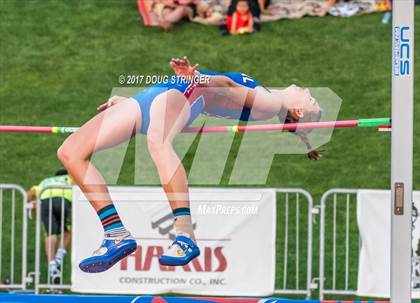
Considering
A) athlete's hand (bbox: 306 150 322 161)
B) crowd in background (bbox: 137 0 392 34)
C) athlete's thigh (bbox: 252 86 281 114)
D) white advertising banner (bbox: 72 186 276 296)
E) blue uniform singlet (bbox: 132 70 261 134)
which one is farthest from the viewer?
crowd in background (bbox: 137 0 392 34)

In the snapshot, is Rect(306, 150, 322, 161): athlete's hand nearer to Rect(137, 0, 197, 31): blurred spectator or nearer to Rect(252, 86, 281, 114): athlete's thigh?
Rect(252, 86, 281, 114): athlete's thigh

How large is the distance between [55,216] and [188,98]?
3.92 metres

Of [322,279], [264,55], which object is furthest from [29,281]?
[264,55]

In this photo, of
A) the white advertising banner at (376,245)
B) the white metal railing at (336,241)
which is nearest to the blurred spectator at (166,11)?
the white metal railing at (336,241)

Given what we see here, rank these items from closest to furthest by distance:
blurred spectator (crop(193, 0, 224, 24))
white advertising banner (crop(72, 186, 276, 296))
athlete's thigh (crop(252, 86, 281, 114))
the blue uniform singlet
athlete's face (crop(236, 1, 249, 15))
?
the blue uniform singlet
athlete's thigh (crop(252, 86, 281, 114))
white advertising banner (crop(72, 186, 276, 296))
athlete's face (crop(236, 1, 249, 15))
blurred spectator (crop(193, 0, 224, 24))

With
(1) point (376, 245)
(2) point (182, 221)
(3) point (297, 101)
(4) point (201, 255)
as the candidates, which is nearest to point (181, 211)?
(2) point (182, 221)

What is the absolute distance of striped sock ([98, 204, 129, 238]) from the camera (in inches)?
226

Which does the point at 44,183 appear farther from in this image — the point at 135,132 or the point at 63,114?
the point at 135,132

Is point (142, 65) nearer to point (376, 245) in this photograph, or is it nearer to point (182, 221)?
point (376, 245)

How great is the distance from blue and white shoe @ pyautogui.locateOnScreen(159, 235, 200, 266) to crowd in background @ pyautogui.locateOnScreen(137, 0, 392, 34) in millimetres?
4797

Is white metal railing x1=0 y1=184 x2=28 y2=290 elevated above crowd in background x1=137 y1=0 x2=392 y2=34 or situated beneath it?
situated beneath

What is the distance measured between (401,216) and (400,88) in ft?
1.84

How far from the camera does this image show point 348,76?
11.3 m

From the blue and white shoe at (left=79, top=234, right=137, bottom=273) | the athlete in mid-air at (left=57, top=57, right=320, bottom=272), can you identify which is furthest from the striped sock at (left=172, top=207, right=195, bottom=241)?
the blue and white shoe at (left=79, top=234, right=137, bottom=273)
